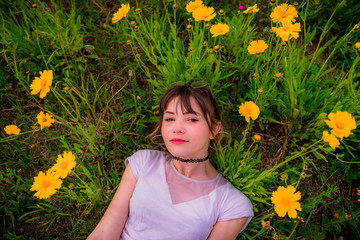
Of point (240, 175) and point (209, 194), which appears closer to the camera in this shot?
point (209, 194)

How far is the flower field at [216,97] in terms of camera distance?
1585 mm

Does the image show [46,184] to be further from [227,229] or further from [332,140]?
[332,140]

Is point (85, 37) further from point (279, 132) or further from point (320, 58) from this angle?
point (320, 58)

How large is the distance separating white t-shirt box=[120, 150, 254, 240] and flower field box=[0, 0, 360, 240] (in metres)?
0.19

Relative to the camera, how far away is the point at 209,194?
144cm

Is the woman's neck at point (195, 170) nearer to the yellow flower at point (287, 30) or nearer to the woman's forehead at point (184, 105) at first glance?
the woman's forehead at point (184, 105)

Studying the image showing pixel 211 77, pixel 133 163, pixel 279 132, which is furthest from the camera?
pixel 279 132

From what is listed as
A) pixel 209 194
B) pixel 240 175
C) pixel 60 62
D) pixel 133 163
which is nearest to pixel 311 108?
pixel 240 175

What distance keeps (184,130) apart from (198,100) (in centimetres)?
21

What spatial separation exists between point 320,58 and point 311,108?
68cm

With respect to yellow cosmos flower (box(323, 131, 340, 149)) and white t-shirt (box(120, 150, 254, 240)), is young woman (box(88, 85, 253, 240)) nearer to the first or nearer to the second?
white t-shirt (box(120, 150, 254, 240))

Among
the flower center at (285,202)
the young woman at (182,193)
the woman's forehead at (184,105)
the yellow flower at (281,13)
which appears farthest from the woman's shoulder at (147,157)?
the yellow flower at (281,13)

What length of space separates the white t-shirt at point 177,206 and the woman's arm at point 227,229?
27 millimetres

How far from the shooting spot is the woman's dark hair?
1.38 meters
